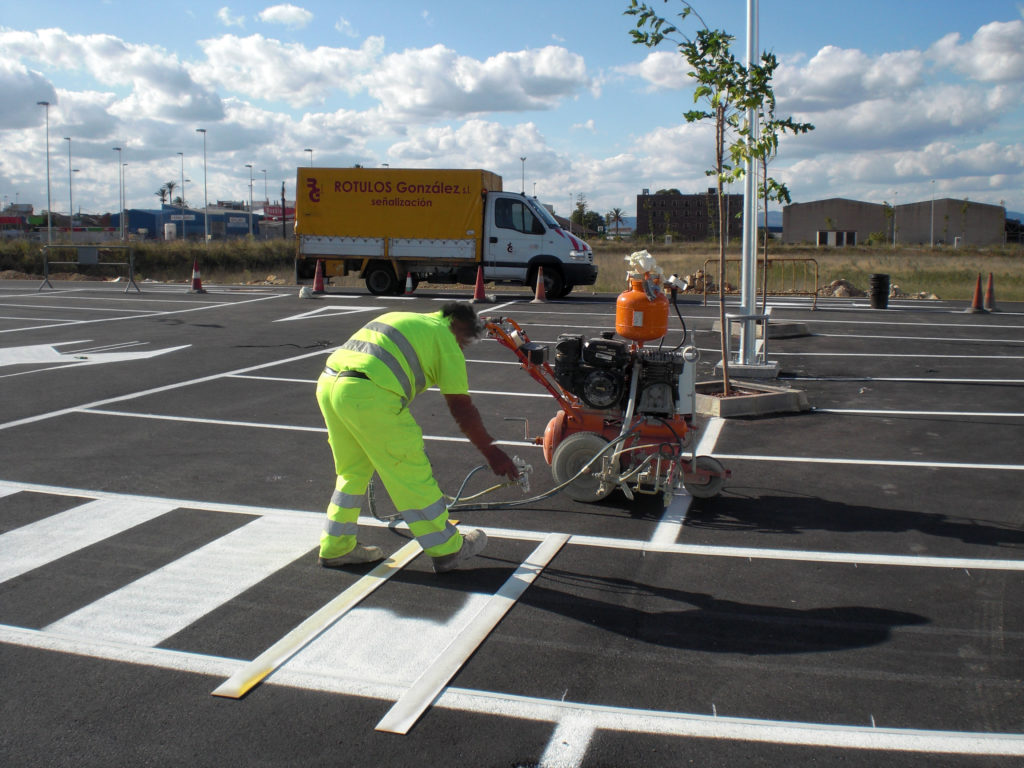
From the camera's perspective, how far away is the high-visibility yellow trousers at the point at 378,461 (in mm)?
4766

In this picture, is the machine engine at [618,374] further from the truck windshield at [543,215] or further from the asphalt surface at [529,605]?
the truck windshield at [543,215]

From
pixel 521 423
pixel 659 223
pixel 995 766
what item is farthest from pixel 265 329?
pixel 659 223

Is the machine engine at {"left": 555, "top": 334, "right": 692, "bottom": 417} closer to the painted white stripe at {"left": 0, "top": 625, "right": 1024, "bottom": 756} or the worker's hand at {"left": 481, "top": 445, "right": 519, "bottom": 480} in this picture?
the worker's hand at {"left": 481, "top": 445, "right": 519, "bottom": 480}

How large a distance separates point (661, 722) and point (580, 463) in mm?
3019

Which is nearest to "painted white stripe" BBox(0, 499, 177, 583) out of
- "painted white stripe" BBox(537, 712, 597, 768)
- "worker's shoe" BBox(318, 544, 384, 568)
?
"worker's shoe" BBox(318, 544, 384, 568)

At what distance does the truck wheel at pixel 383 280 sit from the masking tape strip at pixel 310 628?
1952cm

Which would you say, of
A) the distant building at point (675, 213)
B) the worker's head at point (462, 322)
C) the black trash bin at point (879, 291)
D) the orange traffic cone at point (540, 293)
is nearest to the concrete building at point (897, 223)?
the distant building at point (675, 213)

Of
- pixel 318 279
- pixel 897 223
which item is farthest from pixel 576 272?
pixel 897 223

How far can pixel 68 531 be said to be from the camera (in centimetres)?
580

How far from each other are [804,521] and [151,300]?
2009 centimetres

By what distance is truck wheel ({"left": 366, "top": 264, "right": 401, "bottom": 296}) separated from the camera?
24578 mm

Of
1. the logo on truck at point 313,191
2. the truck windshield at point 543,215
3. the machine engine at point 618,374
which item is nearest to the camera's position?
the machine engine at point 618,374

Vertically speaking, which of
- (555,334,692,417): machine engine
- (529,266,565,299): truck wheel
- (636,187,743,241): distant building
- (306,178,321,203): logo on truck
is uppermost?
(636,187,743,241): distant building

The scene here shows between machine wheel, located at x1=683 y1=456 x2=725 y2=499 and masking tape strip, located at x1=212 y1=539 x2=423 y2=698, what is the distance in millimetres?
2156
